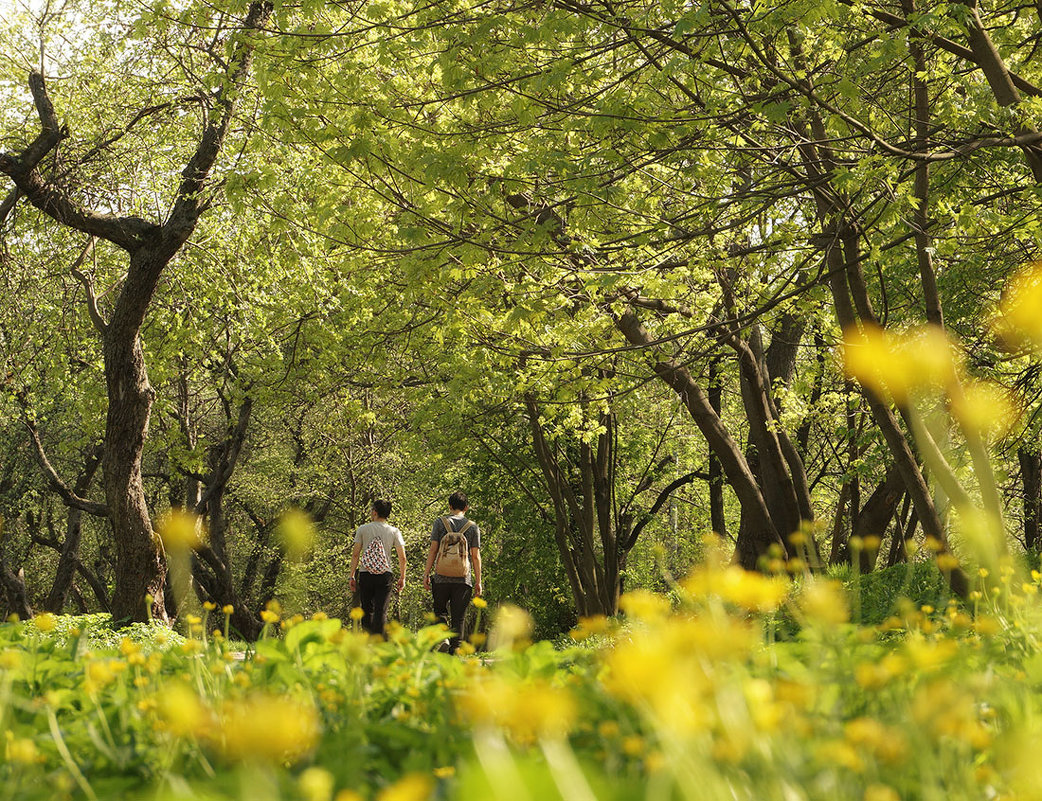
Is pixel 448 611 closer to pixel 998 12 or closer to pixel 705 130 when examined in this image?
pixel 705 130

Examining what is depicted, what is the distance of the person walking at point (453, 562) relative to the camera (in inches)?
396

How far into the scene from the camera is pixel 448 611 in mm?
10398

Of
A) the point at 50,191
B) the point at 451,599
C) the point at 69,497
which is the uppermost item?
the point at 50,191

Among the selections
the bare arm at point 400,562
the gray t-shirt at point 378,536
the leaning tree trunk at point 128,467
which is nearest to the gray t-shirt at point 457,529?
the bare arm at point 400,562

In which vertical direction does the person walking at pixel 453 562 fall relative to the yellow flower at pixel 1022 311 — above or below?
below

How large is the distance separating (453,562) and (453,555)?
0.22 feet

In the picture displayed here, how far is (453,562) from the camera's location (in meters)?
10.1

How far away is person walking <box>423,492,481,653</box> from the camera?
10070mm

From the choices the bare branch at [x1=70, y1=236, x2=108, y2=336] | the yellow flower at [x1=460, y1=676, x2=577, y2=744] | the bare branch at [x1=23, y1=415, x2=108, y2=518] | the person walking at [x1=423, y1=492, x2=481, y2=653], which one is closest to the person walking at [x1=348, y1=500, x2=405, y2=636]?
the person walking at [x1=423, y1=492, x2=481, y2=653]

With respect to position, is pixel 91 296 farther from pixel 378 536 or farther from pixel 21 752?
A: pixel 21 752

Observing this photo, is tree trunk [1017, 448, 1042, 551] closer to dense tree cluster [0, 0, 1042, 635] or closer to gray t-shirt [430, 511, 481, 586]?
dense tree cluster [0, 0, 1042, 635]

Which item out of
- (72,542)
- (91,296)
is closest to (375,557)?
(91,296)

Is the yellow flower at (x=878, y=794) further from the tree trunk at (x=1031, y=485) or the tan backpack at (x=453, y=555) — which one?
the tree trunk at (x=1031, y=485)

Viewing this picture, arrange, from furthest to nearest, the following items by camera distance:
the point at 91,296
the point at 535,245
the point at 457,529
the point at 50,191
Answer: the point at 91,296 → the point at 50,191 → the point at 457,529 → the point at 535,245
